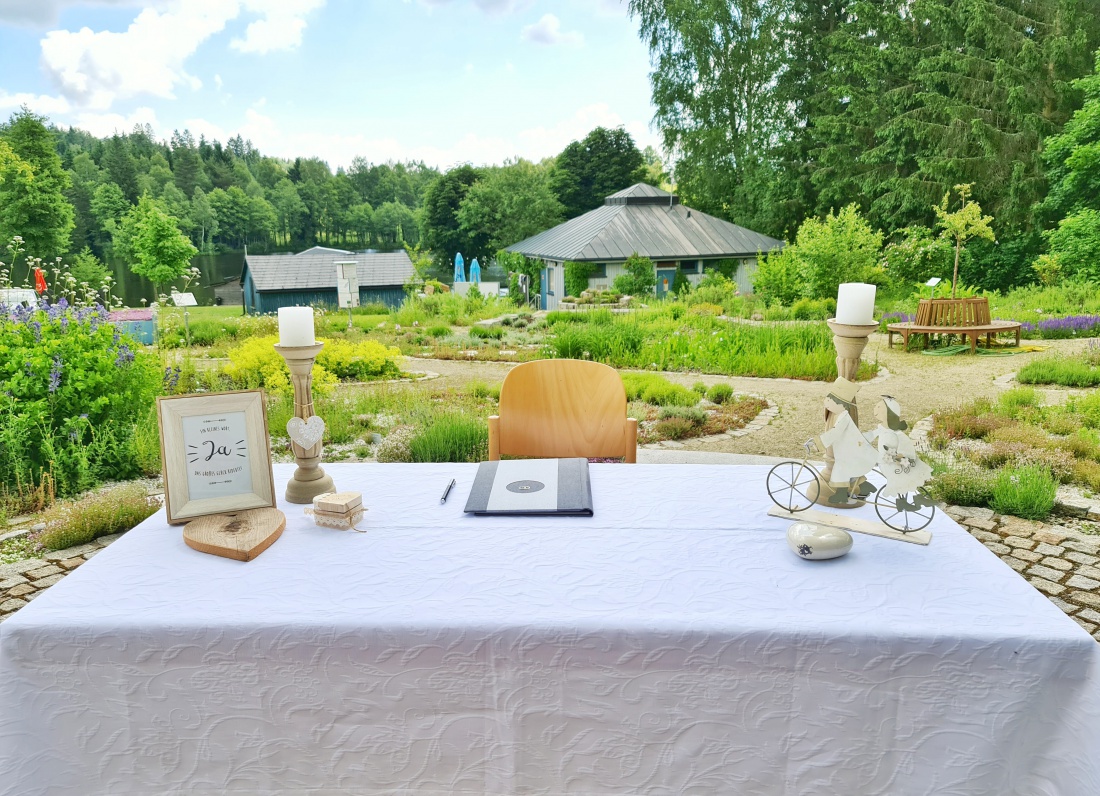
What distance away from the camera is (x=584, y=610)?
0.97 metres

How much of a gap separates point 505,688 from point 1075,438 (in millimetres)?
A: 4353

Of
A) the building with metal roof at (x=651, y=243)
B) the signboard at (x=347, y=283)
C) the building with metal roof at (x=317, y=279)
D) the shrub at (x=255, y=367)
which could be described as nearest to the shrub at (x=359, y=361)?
the shrub at (x=255, y=367)

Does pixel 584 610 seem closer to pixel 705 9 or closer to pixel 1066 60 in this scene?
pixel 1066 60

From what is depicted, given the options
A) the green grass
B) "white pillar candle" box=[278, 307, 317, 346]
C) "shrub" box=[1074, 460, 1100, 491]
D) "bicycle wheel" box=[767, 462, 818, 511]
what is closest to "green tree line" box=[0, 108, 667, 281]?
the green grass

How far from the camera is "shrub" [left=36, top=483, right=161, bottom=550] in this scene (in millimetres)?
2680

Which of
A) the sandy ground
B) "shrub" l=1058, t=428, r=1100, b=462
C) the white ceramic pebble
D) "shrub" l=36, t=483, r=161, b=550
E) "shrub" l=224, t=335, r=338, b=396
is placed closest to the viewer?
the white ceramic pebble

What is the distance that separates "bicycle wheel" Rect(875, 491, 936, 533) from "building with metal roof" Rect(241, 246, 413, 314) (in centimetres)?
1834

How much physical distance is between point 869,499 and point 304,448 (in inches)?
Result: 43.8

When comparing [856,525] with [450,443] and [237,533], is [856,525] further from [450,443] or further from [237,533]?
[450,443]

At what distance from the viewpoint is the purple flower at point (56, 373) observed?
324cm

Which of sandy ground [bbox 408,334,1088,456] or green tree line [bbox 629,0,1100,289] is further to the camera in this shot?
green tree line [bbox 629,0,1100,289]

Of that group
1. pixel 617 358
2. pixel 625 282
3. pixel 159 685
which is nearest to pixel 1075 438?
pixel 617 358

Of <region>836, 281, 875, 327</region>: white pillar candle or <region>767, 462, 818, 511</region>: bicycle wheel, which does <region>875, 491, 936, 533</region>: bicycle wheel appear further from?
<region>836, 281, 875, 327</region>: white pillar candle

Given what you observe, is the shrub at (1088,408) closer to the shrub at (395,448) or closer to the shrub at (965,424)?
the shrub at (965,424)
